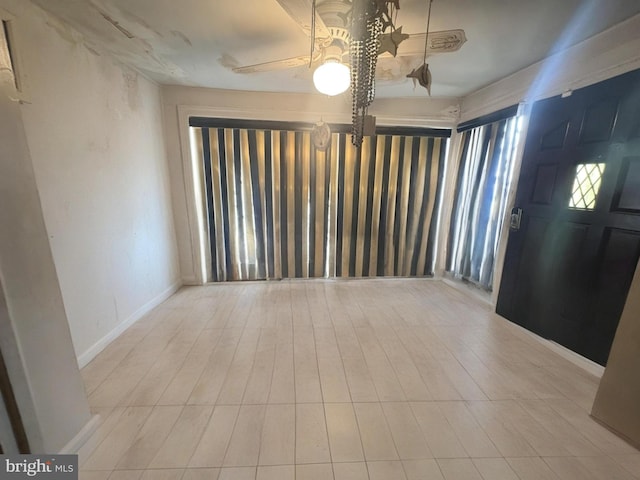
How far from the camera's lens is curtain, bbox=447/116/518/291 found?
2.69m

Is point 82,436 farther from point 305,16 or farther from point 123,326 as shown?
point 305,16

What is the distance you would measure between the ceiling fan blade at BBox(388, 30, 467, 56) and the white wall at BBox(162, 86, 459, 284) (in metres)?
1.52

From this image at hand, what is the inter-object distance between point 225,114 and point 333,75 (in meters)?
2.15

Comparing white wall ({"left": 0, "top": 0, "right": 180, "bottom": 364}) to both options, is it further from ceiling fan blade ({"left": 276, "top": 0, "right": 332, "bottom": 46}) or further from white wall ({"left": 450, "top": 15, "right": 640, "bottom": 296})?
white wall ({"left": 450, "top": 15, "right": 640, "bottom": 296})

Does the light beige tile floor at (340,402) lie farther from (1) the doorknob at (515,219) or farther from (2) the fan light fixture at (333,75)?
(2) the fan light fixture at (333,75)

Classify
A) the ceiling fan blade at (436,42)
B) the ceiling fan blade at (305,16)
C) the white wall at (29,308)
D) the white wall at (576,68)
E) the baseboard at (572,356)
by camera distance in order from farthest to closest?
1. the baseboard at (572,356)
2. the white wall at (576,68)
3. the ceiling fan blade at (436,42)
4. the ceiling fan blade at (305,16)
5. the white wall at (29,308)

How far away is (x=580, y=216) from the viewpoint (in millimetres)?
1938

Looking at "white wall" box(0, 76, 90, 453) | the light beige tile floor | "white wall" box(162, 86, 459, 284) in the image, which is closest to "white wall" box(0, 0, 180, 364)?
"white wall" box(162, 86, 459, 284)

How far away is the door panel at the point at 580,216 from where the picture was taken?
5.57 ft

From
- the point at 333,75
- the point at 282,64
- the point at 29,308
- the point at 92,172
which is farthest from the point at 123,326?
the point at 333,75

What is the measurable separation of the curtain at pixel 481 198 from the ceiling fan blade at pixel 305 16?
218 centimetres

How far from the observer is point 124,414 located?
4.86ft

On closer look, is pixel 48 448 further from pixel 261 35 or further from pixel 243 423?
pixel 261 35

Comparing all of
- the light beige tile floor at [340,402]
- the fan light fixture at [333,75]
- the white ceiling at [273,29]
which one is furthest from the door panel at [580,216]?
the fan light fixture at [333,75]
